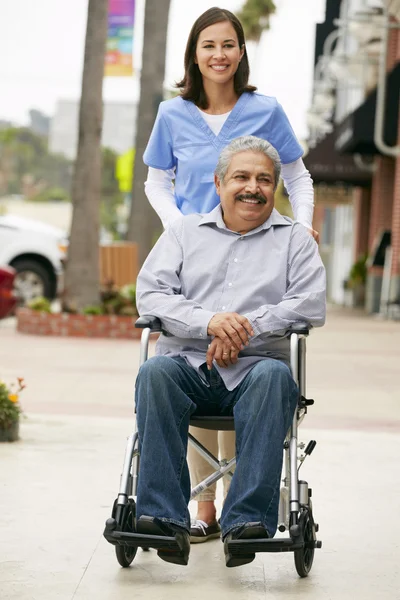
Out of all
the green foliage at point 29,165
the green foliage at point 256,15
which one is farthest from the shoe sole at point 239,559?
the green foliage at point 29,165

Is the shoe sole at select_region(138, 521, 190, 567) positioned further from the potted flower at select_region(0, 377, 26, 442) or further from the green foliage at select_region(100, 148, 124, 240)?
the green foliage at select_region(100, 148, 124, 240)

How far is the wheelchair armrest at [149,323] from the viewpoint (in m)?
4.50

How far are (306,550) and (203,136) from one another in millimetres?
1668

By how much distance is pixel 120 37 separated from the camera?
25.6 meters

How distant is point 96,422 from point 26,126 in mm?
108579

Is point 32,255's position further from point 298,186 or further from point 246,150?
point 246,150

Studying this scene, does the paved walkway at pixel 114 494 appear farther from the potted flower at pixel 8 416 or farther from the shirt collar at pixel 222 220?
the shirt collar at pixel 222 220

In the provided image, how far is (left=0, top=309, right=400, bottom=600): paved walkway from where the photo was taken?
13.9 ft

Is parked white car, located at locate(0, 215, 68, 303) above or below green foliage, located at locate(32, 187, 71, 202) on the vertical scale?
below

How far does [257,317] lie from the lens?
14.5 feet

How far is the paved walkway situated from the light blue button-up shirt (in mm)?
730

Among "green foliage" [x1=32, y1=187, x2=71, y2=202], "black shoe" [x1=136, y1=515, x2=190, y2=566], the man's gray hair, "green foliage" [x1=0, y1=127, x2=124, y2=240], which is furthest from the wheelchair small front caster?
"green foliage" [x1=32, y1=187, x2=71, y2=202]

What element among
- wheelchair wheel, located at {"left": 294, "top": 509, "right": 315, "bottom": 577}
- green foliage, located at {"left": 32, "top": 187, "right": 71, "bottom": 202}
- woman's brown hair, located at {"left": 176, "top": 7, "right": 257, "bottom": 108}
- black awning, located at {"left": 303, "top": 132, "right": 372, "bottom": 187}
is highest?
green foliage, located at {"left": 32, "top": 187, "right": 71, "bottom": 202}

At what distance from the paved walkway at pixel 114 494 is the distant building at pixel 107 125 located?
55.4 m
